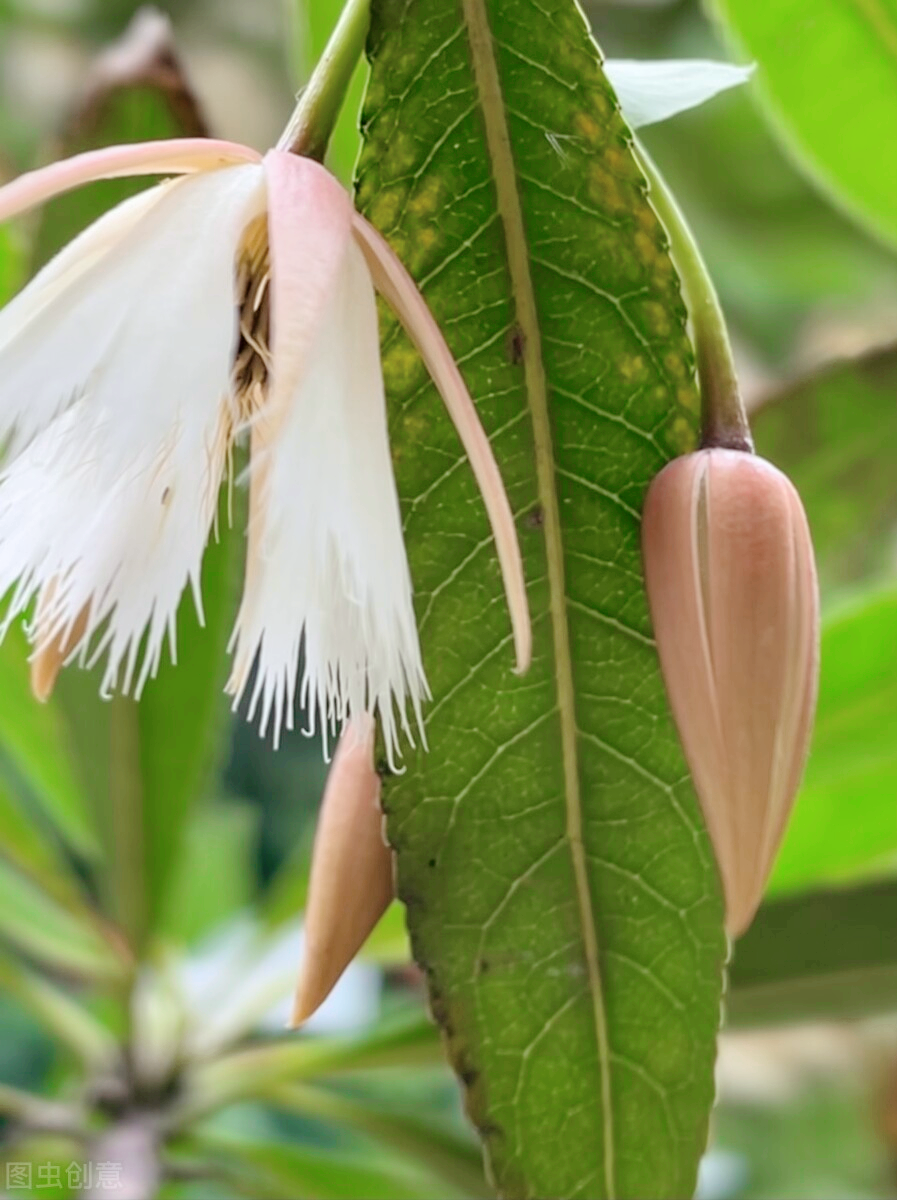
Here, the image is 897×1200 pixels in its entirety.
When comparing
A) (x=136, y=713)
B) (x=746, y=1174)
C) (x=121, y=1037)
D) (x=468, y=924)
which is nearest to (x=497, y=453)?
(x=468, y=924)

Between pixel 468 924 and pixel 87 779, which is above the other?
pixel 87 779

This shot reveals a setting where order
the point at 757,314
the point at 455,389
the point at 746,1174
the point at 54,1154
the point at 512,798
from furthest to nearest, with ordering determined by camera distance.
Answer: the point at 757,314, the point at 746,1174, the point at 54,1154, the point at 512,798, the point at 455,389

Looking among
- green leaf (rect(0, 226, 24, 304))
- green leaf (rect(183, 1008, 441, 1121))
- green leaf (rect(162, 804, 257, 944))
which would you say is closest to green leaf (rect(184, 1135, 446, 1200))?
green leaf (rect(183, 1008, 441, 1121))

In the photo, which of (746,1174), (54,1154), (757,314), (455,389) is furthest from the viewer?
(757,314)

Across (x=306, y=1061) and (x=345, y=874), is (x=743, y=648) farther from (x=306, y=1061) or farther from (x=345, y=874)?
(x=306, y=1061)

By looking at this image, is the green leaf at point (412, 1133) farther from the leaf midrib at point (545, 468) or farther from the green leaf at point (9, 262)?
the green leaf at point (9, 262)

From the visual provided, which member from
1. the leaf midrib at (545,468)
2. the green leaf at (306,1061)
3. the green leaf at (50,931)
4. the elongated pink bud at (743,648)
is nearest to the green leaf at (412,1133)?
the green leaf at (306,1061)

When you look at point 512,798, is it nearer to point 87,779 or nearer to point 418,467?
point 418,467
